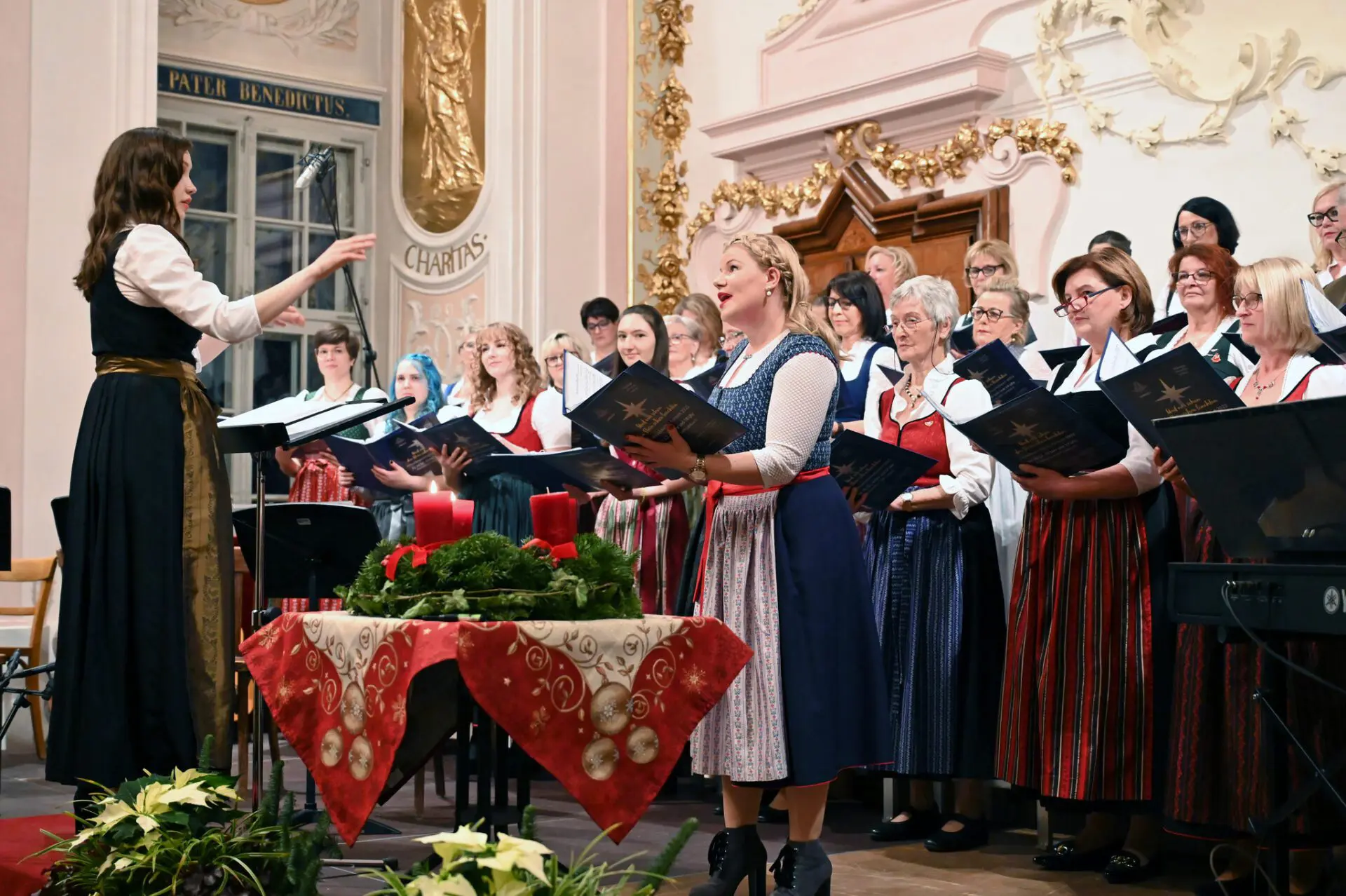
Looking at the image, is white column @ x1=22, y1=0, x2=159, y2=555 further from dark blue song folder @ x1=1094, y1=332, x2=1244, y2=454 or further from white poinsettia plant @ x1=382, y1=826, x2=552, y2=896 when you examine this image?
white poinsettia plant @ x1=382, y1=826, x2=552, y2=896

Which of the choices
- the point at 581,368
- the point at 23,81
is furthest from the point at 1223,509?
the point at 23,81

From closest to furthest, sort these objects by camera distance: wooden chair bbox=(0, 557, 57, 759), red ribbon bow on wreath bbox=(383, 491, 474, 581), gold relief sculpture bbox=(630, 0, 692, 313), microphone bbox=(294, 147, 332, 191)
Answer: red ribbon bow on wreath bbox=(383, 491, 474, 581), wooden chair bbox=(0, 557, 57, 759), microphone bbox=(294, 147, 332, 191), gold relief sculpture bbox=(630, 0, 692, 313)

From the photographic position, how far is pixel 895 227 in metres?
7.60

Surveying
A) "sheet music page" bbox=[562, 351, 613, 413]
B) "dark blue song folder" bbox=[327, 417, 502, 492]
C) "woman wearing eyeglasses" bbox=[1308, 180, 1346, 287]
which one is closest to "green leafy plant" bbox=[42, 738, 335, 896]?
"sheet music page" bbox=[562, 351, 613, 413]

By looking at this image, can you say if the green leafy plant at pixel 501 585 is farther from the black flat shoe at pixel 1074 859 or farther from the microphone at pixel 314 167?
the microphone at pixel 314 167

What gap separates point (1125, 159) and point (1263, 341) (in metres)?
3.30

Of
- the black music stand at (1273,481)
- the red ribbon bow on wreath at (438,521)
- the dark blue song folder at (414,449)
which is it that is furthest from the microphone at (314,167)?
the black music stand at (1273,481)

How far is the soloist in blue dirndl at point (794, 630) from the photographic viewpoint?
3254 mm

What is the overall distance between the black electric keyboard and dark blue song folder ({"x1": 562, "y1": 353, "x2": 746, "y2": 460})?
2.99 ft

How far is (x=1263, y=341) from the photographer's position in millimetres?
3555

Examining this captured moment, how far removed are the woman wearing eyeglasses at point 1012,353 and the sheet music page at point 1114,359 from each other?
23.0 inches

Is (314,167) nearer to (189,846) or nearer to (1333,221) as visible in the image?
(1333,221)

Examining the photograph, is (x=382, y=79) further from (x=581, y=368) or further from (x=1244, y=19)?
(x=581, y=368)

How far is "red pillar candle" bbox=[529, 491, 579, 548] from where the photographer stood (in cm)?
295
